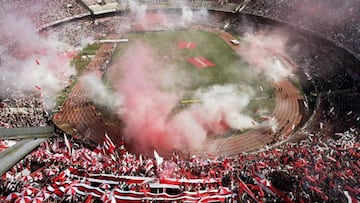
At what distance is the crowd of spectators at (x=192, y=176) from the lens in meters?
15.9

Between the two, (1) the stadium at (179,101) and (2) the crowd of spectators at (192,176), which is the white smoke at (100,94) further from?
(2) the crowd of spectators at (192,176)

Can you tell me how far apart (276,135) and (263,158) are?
6.71m

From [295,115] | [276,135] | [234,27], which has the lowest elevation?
[276,135]

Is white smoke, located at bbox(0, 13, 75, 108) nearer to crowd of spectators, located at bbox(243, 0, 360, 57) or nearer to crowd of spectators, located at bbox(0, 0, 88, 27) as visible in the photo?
crowd of spectators, located at bbox(0, 0, 88, 27)

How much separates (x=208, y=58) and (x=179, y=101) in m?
13.0

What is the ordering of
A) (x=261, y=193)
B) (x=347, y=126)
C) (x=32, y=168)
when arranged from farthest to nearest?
(x=347, y=126), (x=32, y=168), (x=261, y=193)

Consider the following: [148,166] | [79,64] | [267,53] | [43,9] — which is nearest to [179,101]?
[148,166]

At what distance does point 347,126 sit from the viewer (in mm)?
26891

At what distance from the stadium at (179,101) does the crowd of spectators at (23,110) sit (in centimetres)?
16

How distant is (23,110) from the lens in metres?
29.7

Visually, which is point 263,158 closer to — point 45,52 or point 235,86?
point 235,86

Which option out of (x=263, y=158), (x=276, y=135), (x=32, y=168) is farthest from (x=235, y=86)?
(x=32, y=168)

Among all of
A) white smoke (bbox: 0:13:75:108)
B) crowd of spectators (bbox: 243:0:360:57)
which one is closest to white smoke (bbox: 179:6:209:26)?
crowd of spectators (bbox: 243:0:360:57)

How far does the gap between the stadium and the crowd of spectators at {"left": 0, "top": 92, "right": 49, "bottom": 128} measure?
0.16 meters
